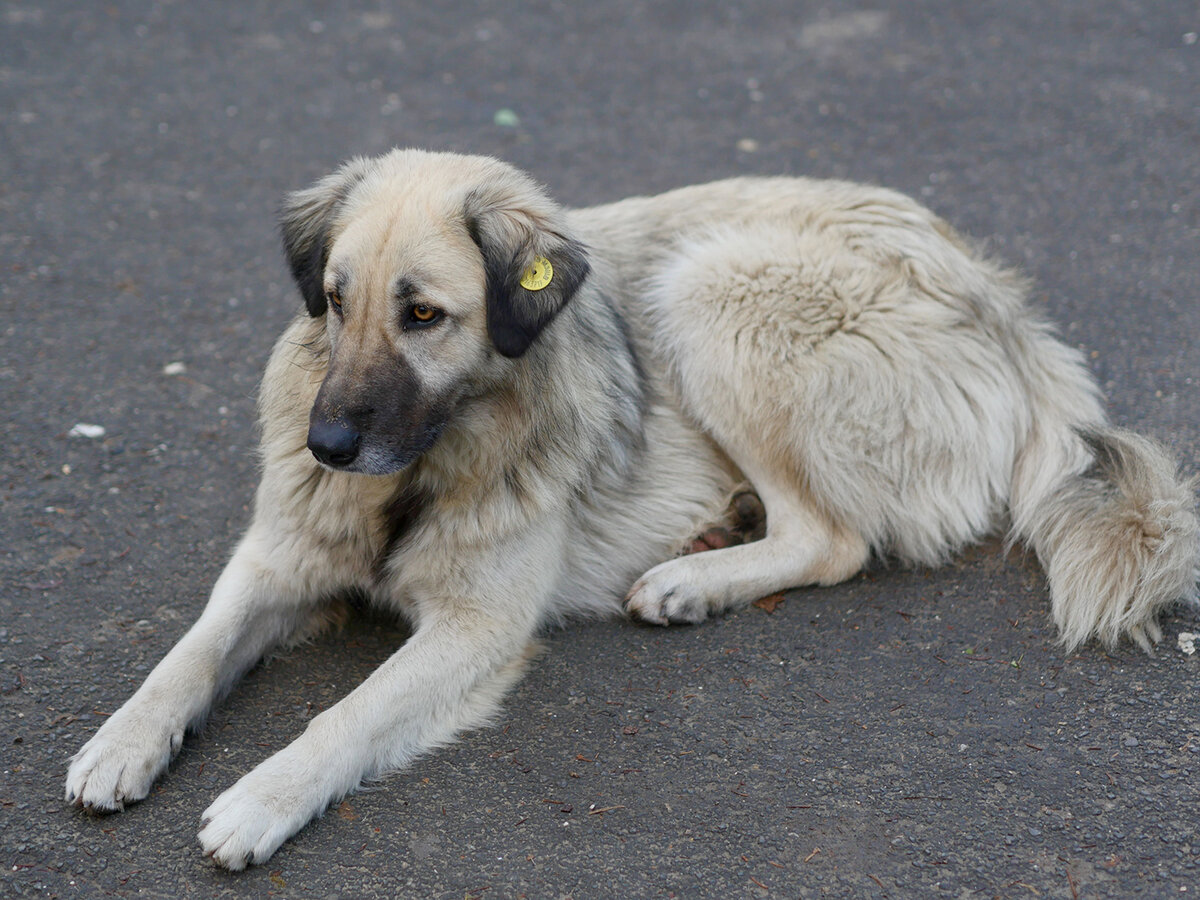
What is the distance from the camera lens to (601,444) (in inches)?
150

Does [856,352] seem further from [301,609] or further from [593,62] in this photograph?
[593,62]

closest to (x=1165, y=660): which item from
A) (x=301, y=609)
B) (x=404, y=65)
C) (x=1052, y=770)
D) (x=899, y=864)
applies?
(x=1052, y=770)

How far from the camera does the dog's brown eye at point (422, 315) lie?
123 inches

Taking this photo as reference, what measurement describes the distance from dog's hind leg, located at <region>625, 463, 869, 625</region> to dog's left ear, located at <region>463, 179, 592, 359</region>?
1.13 meters

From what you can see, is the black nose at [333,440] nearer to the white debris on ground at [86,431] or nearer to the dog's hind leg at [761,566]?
the dog's hind leg at [761,566]

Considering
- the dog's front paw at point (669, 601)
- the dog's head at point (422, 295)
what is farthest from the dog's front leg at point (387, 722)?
the dog's head at point (422, 295)

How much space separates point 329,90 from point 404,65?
664 mm

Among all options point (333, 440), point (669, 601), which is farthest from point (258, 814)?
point (669, 601)

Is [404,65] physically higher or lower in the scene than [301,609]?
higher

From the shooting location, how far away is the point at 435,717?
3377 millimetres

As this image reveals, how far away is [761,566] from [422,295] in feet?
5.48

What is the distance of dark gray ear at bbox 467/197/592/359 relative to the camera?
10.5ft

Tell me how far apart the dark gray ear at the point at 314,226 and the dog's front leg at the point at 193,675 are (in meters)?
0.87

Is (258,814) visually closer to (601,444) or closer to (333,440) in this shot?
(333,440)
